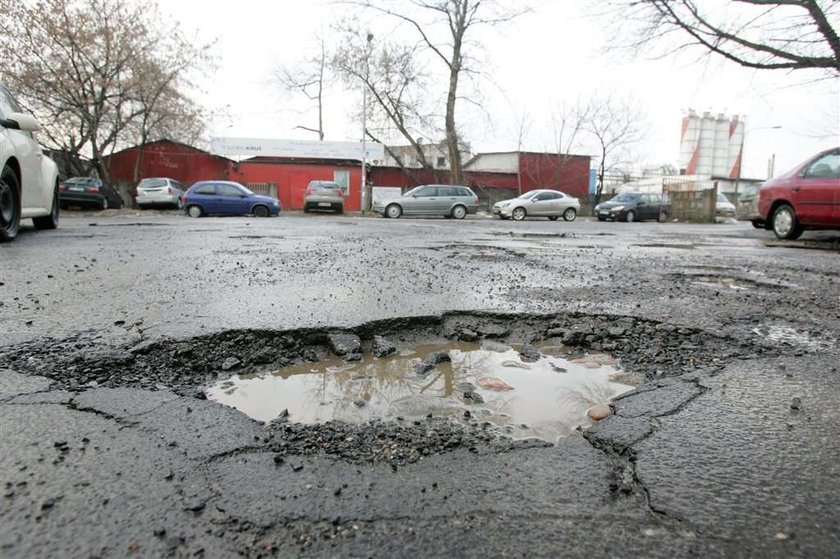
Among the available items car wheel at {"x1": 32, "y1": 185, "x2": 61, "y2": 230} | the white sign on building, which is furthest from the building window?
car wheel at {"x1": 32, "y1": 185, "x2": 61, "y2": 230}

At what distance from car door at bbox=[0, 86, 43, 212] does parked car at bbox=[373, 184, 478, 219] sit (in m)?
14.5

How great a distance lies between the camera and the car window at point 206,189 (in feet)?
54.5

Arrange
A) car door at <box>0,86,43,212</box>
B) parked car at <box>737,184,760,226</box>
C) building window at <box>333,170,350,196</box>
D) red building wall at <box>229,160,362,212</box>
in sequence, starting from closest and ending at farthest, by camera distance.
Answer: car door at <box>0,86,43,212</box> → parked car at <box>737,184,760,226</box> → red building wall at <box>229,160,362,212</box> → building window at <box>333,170,350,196</box>

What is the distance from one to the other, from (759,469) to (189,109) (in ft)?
91.3

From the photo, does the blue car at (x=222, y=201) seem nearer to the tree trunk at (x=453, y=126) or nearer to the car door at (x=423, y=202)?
the car door at (x=423, y=202)

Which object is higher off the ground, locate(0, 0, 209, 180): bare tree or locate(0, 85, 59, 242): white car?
locate(0, 0, 209, 180): bare tree

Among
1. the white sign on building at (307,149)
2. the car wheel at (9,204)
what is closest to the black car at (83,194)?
the white sign on building at (307,149)

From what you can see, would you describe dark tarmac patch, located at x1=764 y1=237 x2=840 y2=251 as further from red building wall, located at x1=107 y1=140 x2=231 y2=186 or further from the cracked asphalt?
red building wall, located at x1=107 y1=140 x2=231 y2=186

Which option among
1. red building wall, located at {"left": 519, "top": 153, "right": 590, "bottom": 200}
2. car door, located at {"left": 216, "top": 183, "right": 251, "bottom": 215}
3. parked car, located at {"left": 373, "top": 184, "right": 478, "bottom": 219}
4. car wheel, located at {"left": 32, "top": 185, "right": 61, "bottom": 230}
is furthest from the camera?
red building wall, located at {"left": 519, "top": 153, "right": 590, "bottom": 200}

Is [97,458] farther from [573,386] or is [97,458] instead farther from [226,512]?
[573,386]

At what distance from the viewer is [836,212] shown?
7.89 meters

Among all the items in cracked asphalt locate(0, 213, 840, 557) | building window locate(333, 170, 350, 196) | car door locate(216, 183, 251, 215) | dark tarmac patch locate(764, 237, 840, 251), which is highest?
building window locate(333, 170, 350, 196)

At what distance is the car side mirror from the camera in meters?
5.08

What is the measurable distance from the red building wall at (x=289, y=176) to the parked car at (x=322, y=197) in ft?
26.4
